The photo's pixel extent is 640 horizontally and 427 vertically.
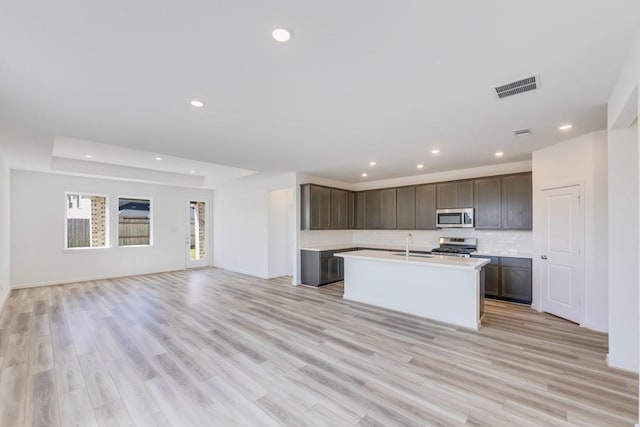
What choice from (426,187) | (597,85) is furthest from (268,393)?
(426,187)

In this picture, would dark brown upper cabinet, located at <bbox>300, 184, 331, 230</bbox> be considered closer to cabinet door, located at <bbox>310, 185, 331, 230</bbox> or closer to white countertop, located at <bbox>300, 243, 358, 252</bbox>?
cabinet door, located at <bbox>310, 185, 331, 230</bbox>

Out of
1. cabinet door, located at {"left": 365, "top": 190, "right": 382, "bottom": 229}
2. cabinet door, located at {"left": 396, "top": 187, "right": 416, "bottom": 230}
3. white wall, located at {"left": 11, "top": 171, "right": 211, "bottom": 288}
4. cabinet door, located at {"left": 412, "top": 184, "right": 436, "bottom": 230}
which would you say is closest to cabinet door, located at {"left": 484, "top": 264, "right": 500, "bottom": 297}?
cabinet door, located at {"left": 412, "top": 184, "right": 436, "bottom": 230}

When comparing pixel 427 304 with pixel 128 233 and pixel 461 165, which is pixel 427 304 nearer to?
pixel 461 165

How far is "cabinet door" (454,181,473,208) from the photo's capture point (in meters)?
5.75

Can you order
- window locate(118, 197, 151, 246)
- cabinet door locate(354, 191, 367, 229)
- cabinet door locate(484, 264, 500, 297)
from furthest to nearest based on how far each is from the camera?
1. cabinet door locate(354, 191, 367, 229)
2. window locate(118, 197, 151, 246)
3. cabinet door locate(484, 264, 500, 297)

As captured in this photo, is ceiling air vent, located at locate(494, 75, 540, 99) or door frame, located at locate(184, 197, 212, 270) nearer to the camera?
ceiling air vent, located at locate(494, 75, 540, 99)

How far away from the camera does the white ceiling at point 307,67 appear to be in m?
1.61

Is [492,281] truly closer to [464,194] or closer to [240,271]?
[464,194]

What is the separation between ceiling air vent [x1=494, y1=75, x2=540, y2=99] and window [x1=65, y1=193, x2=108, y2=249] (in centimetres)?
859

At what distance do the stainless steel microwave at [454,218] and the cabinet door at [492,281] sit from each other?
931 millimetres

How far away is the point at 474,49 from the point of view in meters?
1.94

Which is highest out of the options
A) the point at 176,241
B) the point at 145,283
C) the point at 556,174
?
the point at 556,174

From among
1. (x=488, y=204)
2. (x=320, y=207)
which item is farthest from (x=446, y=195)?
(x=320, y=207)

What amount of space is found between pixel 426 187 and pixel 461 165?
0.94m
